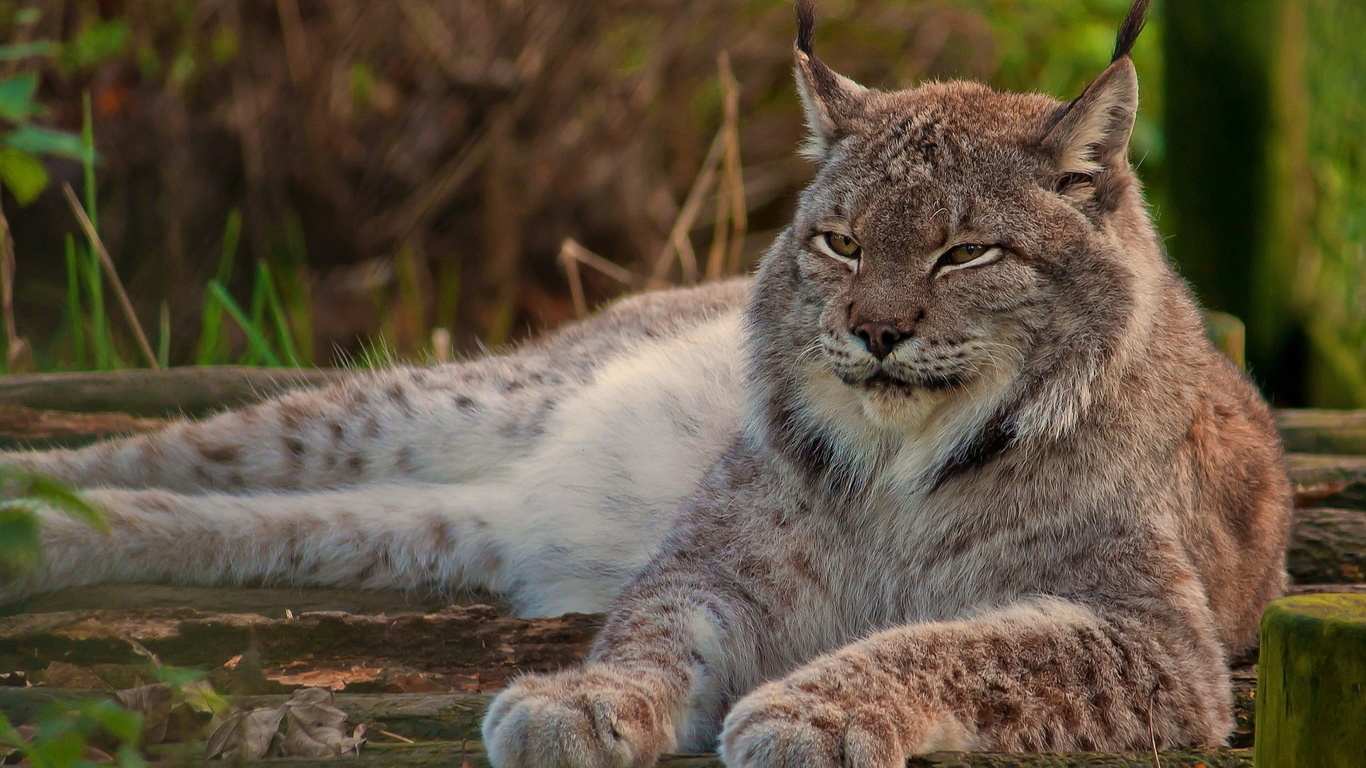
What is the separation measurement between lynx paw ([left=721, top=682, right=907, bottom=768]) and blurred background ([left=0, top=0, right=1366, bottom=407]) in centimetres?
372

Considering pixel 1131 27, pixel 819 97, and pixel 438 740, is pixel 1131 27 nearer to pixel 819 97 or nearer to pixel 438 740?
pixel 819 97

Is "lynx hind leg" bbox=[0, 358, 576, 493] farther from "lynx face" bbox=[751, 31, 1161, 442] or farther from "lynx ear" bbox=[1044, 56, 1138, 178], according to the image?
"lynx ear" bbox=[1044, 56, 1138, 178]

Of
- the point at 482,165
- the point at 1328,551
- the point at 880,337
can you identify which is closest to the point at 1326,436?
the point at 1328,551

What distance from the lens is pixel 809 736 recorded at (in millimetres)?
2131

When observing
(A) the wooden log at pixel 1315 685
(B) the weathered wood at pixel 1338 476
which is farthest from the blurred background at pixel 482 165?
(A) the wooden log at pixel 1315 685

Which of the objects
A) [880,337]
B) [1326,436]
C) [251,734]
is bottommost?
[1326,436]

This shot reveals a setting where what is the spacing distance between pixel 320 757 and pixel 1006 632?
44.7 inches

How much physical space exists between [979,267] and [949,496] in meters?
0.45

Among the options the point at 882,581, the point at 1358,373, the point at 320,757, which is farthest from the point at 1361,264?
the point at 320,757

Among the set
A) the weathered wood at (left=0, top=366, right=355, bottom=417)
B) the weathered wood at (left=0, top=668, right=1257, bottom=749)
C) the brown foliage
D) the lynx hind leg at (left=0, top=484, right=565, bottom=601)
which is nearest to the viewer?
the weathered wood at (left=0, top=668, right=1257, bottom=749)

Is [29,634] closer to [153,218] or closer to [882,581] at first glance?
[882,581]

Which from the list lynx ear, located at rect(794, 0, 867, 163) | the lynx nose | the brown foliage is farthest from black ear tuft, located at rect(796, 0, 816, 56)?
the brown foliage

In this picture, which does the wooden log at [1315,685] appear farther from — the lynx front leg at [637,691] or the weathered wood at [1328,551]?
the weathered wood at [1328,551]

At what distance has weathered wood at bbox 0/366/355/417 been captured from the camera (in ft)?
14.0
